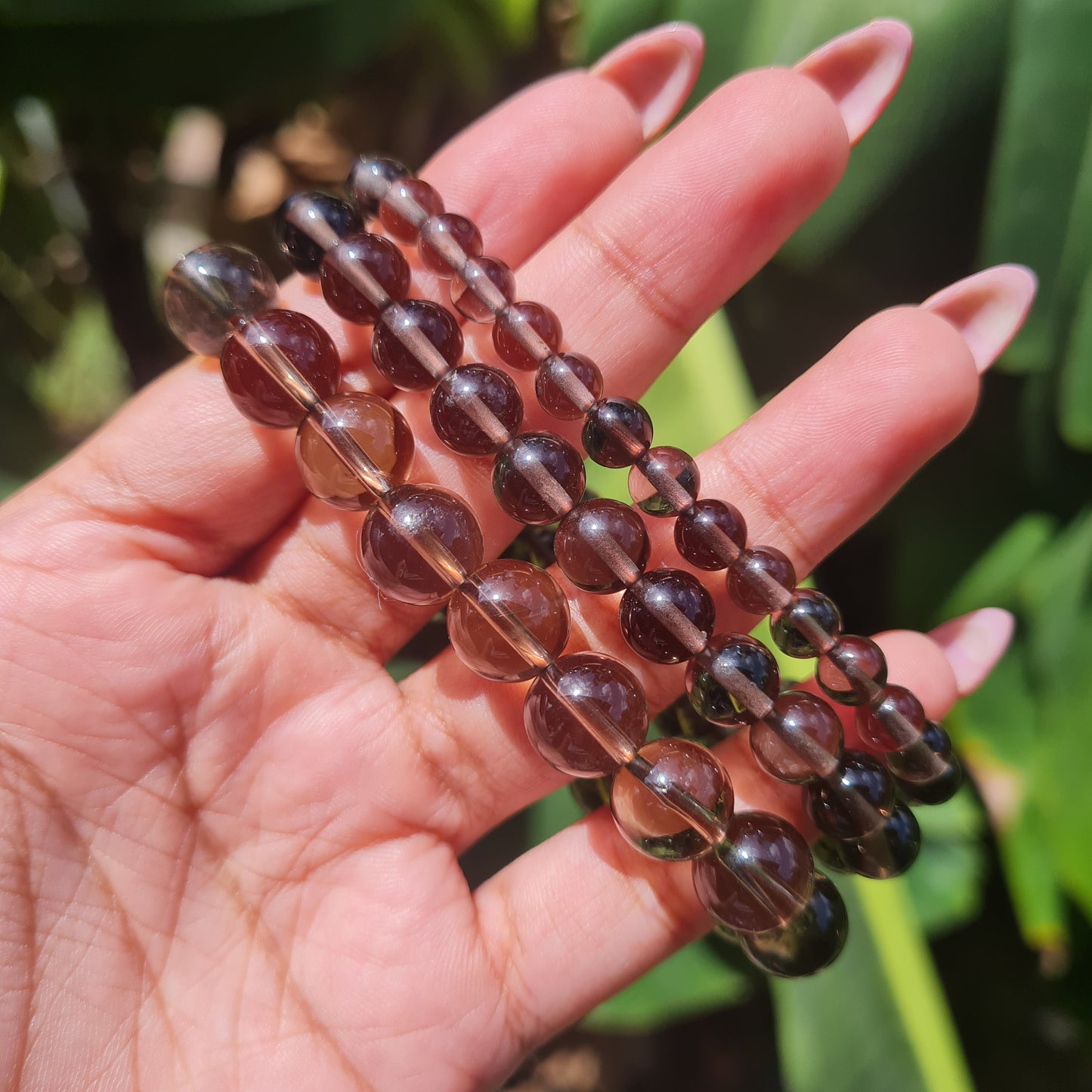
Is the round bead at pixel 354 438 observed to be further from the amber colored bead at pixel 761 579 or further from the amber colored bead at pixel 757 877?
the amber colored bead at pixel 757 877

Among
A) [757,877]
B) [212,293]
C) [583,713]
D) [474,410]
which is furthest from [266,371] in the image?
[757,877]

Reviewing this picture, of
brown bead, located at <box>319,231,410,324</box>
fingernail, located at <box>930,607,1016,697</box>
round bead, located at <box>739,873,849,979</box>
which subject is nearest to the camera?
round bead, located at <box>739,873,849,979</box>

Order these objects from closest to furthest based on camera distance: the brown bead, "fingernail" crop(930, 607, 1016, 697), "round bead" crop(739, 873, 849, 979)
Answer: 1. "round bead" crop(739, 873, 849, 979)
2. the brown bead
3. "fingernail" crop(930, 607, 1016, 697)

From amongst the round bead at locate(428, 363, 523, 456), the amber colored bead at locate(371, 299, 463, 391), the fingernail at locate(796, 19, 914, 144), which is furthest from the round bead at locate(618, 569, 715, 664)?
the fingernail at locate(796, 19, 914, 144)

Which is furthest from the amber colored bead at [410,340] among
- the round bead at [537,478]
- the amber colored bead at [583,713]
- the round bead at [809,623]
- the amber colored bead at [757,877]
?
the amber colored bead at [757,877]

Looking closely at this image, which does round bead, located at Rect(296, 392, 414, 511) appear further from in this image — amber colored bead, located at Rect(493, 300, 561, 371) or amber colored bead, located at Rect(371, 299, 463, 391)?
amber colored bead, located at Rect(493, 300, 561, 371)

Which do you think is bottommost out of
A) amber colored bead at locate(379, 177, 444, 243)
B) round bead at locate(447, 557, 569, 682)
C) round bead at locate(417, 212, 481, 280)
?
round bead at locate(447, 557, 569, 682)

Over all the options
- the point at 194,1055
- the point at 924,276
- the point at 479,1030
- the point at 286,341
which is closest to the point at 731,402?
the point at 924,276
